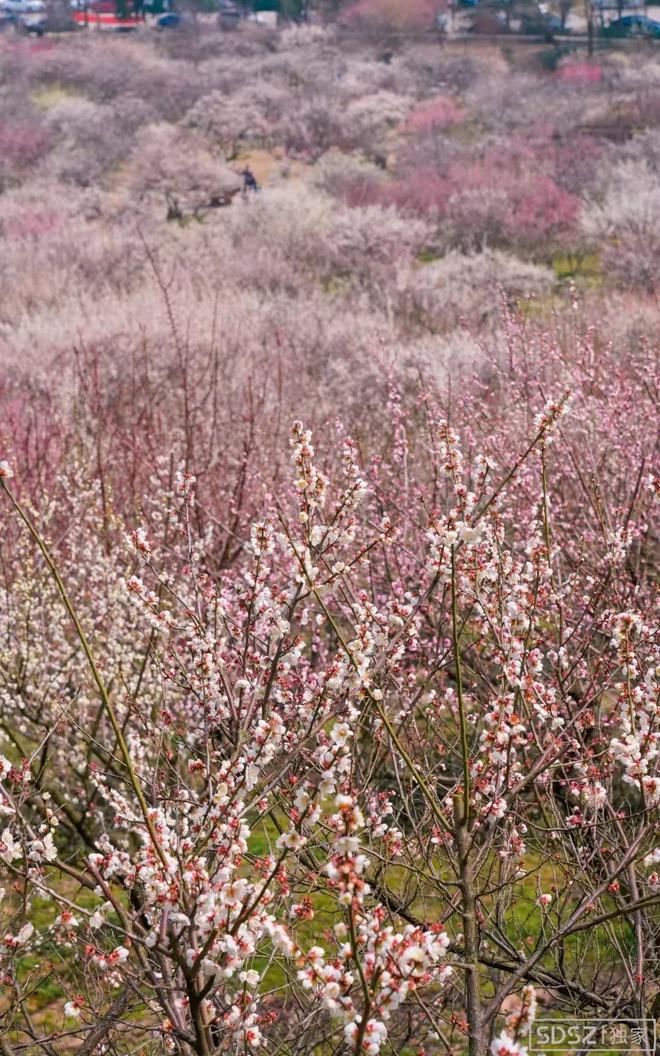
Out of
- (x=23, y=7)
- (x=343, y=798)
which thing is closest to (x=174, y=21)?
(x=23, y=7)

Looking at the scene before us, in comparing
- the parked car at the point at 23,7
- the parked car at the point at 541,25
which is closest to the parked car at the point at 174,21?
the parked car at the point at 23,7

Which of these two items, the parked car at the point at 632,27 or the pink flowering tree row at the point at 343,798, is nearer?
the pink flowering tree row at the point at 343,798

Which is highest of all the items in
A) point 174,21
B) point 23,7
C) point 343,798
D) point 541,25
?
point 23,7

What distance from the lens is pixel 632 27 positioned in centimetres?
4444

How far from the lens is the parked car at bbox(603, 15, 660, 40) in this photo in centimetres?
4425

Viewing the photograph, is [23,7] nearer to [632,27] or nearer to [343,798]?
[632,27]

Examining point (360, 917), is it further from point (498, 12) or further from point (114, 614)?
point (498, 12)

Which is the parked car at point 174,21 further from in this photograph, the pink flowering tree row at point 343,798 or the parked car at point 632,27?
the pink flowering tree row at point 343,798

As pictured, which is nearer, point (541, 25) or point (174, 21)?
point (541, 25)

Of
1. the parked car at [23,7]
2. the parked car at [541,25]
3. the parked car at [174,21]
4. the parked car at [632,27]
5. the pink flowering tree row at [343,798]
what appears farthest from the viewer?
the parked car at [23,7]

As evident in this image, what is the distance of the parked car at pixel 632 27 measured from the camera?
145ft

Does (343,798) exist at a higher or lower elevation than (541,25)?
lower

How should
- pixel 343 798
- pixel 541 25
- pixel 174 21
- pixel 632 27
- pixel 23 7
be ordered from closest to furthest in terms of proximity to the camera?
1. pixel 343 798
2. pixel 632 27
3. pixel 541 25
4. pixel 174 21
5. pixel 23 7

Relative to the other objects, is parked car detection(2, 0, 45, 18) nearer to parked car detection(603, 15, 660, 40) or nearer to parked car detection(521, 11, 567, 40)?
parked car detection(521, 11, 567, 40)
